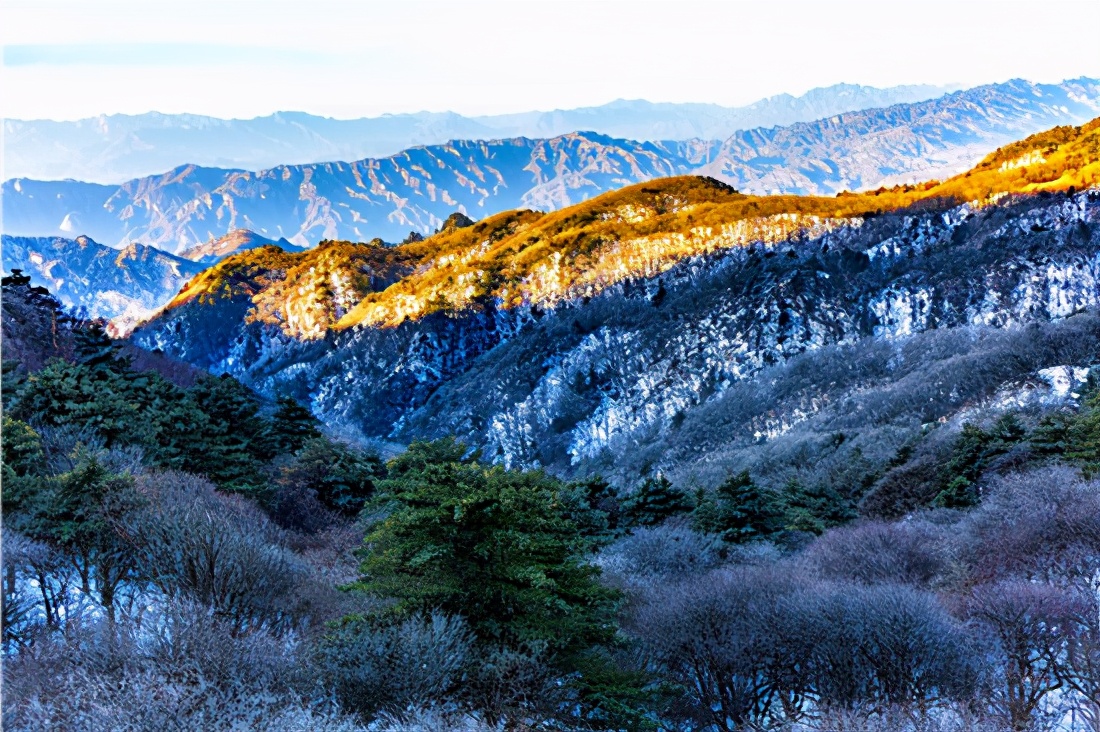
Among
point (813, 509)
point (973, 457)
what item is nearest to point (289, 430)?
point (813, 509)

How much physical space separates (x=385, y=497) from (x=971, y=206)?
495ft

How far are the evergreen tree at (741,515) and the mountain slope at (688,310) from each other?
6266cm

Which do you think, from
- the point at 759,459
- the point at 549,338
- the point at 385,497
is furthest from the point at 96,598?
the point at 549,338

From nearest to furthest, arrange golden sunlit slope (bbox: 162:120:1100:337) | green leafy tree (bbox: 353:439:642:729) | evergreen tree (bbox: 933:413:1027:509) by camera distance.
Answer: green leafy tree (bbox: 353:439:642:729) → evergreen tree (bbox: 933:413:1027:509) → golden sunlit slope (bbox: 162:120:1100:337)

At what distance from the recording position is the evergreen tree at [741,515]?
147 feet

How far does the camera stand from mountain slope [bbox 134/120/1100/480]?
12850 cm

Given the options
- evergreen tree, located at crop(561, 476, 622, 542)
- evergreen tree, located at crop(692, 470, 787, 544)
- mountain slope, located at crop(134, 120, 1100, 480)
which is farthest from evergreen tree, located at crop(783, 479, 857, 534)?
mountain slope, located at crop(134, 120, 1100, 480)

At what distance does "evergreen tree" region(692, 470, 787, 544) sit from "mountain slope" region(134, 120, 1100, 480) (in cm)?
6266

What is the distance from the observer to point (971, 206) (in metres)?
147

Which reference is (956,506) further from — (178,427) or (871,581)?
(178,427)

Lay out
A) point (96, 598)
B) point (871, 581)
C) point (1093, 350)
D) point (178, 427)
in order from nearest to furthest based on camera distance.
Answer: point (96, 598) < point (871, 581) < point (178, 427) < point (1093, 350)

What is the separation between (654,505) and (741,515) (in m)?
8.21

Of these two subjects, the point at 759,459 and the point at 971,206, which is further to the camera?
the point at 971,206

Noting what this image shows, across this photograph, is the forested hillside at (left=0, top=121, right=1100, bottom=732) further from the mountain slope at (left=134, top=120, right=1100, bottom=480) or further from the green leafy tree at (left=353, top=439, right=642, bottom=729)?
the mountain slope at (left=134, top=120, right=1100, bottom=480)
